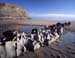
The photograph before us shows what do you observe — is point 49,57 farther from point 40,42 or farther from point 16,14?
point 16,14

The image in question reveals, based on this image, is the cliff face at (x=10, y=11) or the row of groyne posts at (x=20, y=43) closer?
the row of groyne posts at (x=20, y=43)

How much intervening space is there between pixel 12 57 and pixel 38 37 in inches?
53.5

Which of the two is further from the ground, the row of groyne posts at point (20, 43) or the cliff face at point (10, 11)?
the cliff face at point (10, 11)

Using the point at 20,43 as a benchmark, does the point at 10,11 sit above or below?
above

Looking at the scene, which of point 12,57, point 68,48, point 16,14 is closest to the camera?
point 12,57

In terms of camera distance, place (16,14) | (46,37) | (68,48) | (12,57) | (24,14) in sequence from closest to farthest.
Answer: (12,57) < (68,48) < (46,37) < (16,14) < (24,14)

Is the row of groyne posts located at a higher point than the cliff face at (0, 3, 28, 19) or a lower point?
lower

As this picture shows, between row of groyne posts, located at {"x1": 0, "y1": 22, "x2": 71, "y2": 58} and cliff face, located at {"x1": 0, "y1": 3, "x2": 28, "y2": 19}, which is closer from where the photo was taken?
row of groyne posts, located at {"x1": 0, "y1": 22, "x2": 71, "y2": 58}

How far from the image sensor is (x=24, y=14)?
65.1 ft

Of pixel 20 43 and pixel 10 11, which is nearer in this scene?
pixel 20 43

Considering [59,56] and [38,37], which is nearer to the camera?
[59,56]

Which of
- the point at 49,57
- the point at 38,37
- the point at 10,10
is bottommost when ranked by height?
the point at 49,57

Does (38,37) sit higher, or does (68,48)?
(38,37)

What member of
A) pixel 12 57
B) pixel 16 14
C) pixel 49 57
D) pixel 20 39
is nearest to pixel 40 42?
pixel 20 39
